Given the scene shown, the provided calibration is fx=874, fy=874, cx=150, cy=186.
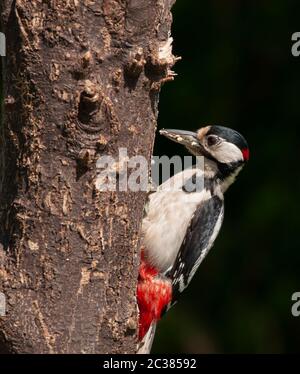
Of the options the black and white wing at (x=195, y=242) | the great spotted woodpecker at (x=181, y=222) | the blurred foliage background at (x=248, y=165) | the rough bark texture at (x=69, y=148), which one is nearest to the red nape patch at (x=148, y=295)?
the great spotted woodpecker at (x=181, y=222)

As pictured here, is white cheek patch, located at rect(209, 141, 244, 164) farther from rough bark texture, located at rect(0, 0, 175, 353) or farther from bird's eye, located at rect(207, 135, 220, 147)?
rough bark texture, located at rect(0, 0, 175, 353)

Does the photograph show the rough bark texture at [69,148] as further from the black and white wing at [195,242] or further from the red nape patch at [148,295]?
the black and white wing at [195,242]

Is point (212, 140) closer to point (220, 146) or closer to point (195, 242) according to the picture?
point (220, 146)

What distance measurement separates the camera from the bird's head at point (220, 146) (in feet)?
14.8

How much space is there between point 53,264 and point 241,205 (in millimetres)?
4064

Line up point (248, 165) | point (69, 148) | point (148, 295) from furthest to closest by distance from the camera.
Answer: point (248, 165), point (148, 295), point (69, 148)

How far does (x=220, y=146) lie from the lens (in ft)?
14.8

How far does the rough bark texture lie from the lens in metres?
2.95

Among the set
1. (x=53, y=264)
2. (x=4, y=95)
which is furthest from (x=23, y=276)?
(x=4, y=95)

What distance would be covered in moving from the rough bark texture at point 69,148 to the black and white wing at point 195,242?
1.19m

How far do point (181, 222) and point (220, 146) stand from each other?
46 cm

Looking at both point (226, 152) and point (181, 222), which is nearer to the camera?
point (181, 222)

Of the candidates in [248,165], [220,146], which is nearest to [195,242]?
[220,146]

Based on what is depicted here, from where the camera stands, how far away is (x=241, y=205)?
6988 millimetres
